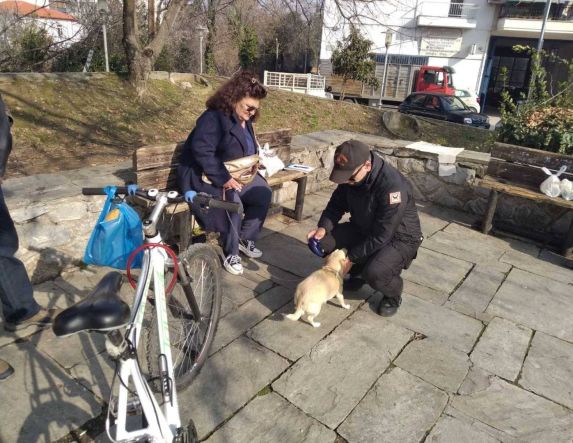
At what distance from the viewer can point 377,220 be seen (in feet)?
10.1

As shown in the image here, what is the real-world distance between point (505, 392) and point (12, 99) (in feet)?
19.8

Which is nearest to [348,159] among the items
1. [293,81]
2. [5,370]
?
[5,370]

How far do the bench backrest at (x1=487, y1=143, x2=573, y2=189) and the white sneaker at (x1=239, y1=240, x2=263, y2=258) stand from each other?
2.93 m

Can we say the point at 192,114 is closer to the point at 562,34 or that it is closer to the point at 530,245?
the point at 530,245

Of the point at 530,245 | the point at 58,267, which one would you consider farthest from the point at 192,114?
the point at 530,245

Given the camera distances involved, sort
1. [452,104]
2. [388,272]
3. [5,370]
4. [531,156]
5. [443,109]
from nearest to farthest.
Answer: [5,370] → [388,272] → [531,156] → [443,109] → [452,104]

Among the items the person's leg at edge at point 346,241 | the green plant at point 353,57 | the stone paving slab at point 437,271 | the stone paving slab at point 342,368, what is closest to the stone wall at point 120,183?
the stone paving slab at point 437,271

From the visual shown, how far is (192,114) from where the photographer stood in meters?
7.17

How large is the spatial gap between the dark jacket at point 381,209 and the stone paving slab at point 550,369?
108cm

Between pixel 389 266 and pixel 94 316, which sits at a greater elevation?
pixel 94 316

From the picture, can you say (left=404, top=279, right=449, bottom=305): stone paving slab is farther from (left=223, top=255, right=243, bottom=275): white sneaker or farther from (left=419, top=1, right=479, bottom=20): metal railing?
(left=419, top=1, right=479, bottom=20): metal railing

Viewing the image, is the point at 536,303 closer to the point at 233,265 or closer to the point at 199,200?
the point at 233,265

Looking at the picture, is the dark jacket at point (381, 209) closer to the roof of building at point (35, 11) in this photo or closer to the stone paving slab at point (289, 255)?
the stone paving slab at point (289, 255)

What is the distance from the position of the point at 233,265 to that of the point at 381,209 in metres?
1.35
